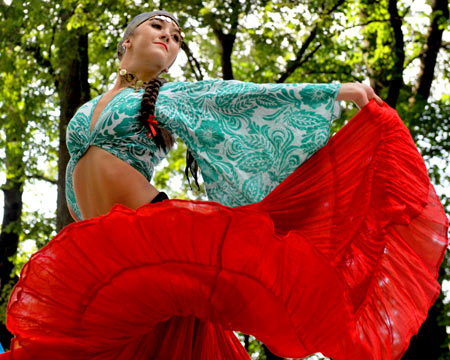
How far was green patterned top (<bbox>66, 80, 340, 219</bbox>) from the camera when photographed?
264cm

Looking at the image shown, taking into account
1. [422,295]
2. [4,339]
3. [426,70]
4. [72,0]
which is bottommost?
[4,339]

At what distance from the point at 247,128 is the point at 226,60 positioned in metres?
6.35

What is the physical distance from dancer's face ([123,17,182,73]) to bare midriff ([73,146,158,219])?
55 centimetres

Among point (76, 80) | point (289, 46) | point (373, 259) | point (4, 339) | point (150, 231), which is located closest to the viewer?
point (150, 231)

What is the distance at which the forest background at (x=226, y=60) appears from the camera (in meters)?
8.00

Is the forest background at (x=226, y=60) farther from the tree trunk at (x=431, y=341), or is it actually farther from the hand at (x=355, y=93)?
the hand at (x=355, y=93)

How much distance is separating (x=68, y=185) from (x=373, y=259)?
4.39 feet

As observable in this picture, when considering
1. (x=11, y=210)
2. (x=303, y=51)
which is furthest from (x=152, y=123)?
(x=11, y=210)

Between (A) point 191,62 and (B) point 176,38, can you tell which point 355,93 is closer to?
(B) point 176,38

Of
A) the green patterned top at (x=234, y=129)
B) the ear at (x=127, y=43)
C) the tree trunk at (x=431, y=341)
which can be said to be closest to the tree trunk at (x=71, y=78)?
the ear at (x=127, y=43)

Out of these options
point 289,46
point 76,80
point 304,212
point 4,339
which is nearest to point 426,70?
point 289,46

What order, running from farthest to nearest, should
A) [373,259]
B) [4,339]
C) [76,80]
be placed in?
[4,339]
[76,80]
[373,259]

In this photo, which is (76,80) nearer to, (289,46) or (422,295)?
(289,46)

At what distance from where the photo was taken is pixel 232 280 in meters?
2.15
